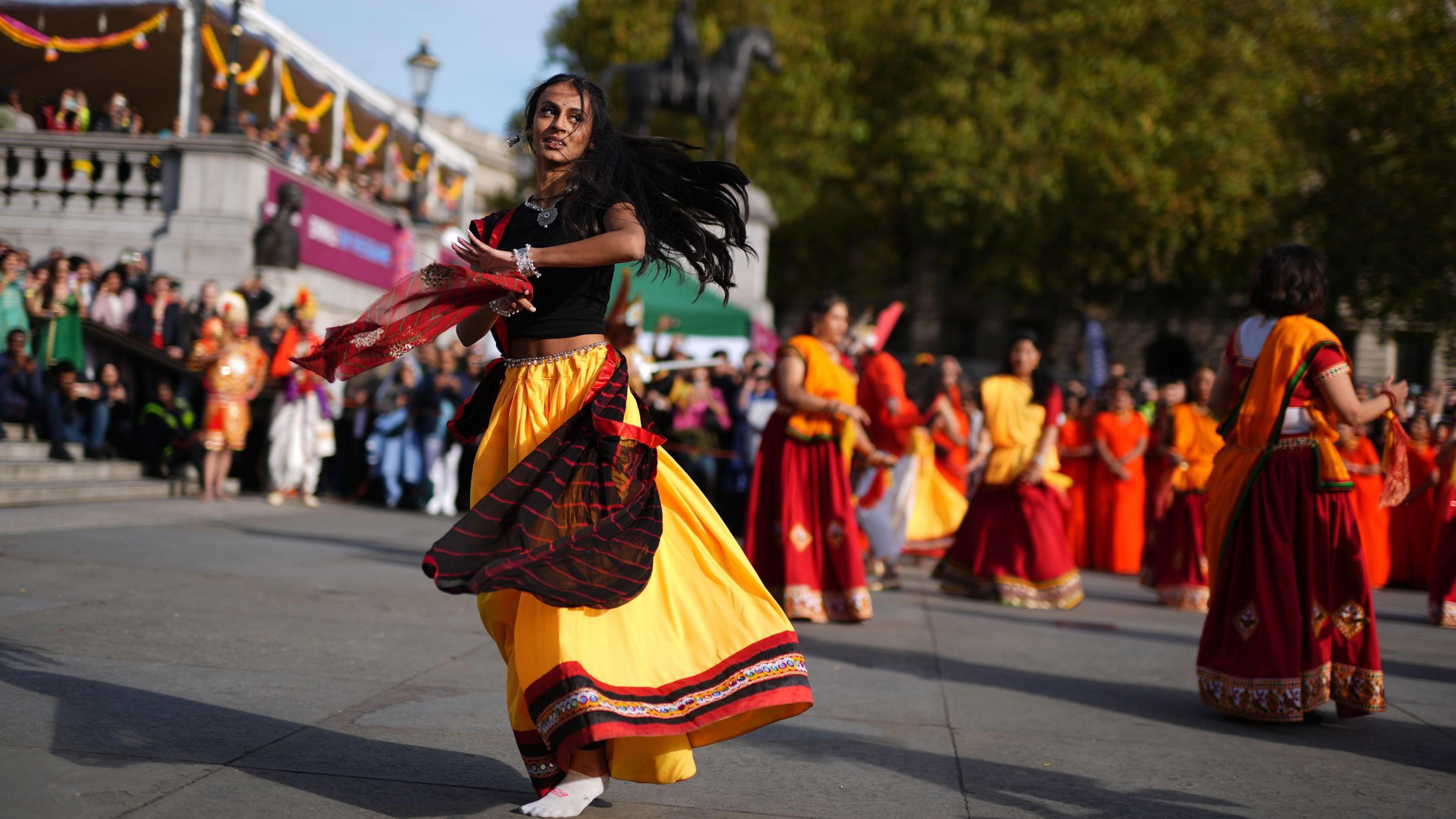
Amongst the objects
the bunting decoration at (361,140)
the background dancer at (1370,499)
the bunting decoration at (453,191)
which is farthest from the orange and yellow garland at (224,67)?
the background dancer at (1370,499)

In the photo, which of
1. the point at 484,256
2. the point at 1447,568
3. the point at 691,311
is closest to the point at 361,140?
the point at 691,311

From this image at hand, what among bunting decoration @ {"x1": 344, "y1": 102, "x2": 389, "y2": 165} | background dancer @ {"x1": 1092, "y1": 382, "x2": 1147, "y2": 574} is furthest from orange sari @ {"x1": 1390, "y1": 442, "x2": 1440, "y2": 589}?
bunting decoration @ {"x1": 344, "y1": 102, "x2": 389, "y2": 165}

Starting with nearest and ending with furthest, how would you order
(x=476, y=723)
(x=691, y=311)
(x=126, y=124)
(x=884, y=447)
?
(x=476, y=723)
(x=884, y=447)
(x=691, y=311)
(x=126, y=124)

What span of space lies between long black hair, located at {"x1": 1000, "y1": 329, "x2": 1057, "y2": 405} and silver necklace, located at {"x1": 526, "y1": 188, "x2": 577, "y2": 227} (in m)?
6.36

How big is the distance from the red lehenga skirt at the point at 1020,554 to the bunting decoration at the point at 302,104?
16.9 meters

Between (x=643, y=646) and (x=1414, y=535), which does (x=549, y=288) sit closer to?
(x=643, y=646)

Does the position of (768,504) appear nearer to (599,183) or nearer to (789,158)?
(599,183)

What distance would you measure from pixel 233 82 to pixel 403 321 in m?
14.1

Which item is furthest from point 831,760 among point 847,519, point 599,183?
point 847,519

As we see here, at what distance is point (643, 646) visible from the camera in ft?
11.1

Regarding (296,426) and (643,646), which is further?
(296,426)

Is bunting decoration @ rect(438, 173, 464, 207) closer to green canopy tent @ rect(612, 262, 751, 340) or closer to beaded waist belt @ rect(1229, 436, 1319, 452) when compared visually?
green canopy tent @ rect(612, 262, 751, 340)

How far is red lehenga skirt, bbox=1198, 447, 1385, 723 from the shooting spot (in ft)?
17.3

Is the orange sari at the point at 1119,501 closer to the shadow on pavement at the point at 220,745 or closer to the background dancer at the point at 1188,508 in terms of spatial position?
the background dancer at the point at 1188,508
